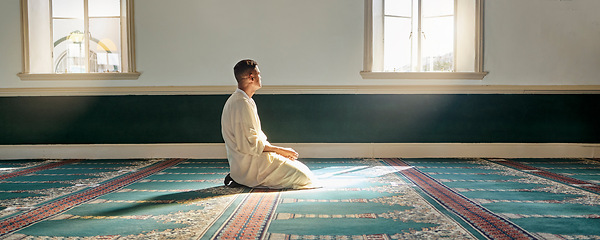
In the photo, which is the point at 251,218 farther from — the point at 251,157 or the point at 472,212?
the point at 472,212

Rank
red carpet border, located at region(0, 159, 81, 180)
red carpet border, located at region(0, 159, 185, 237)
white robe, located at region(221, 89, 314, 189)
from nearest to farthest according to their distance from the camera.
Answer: red carpet border, located at region(0, 159, 185, 237) < white robe, located at region(221, 89, 314, 189) < red carpet border, located at region(0, 159, 81, 180)

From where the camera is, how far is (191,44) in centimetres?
623

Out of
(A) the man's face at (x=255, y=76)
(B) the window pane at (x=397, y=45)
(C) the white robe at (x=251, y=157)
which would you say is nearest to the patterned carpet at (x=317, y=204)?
(C) the white robe at (x=251, y=157)

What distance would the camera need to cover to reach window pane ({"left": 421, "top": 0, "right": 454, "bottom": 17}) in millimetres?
6477

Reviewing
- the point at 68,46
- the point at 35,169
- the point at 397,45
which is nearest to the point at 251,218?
the point at 35,169

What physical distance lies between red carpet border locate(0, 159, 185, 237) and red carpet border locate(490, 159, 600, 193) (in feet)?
12.3

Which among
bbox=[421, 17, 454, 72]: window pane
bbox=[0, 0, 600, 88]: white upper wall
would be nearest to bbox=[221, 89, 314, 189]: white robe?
bbox=[0, 0, 600, 88]: white upper wall

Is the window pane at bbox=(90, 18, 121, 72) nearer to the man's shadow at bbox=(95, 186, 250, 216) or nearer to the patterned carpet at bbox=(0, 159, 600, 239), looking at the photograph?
the patterned carpet at bbox=(0, 159, 600, 239)

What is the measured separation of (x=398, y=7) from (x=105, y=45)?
4018mm

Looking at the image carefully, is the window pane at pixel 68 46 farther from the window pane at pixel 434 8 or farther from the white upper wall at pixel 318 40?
the window pane at pixel 434 8

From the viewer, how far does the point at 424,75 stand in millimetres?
6156

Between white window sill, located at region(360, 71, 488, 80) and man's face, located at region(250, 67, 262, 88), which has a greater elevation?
white window sill, located at region(360, 71, 488, 80)

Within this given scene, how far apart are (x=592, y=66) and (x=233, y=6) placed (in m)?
4.74

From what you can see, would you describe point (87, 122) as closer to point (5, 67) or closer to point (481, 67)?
point (5, 67)
